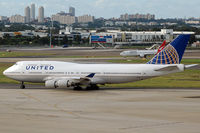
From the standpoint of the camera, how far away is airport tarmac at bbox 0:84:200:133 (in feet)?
95.3

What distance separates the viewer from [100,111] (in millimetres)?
35344

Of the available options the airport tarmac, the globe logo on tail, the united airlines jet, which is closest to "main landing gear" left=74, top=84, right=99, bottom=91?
the united airlines jet

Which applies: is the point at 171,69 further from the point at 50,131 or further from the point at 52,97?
the point at 50,131

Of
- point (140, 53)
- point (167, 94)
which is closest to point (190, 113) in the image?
point (167, 94)

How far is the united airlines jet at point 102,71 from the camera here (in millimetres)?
47969

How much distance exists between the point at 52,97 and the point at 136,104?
9.44 metres

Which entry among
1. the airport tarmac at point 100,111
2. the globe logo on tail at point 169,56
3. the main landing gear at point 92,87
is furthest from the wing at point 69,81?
the globe logo on tail at point 169,56

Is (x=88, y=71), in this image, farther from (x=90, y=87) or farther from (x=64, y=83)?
(x=64, y=83)

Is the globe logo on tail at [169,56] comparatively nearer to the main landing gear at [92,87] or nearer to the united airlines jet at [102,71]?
the united airlines jet at [102,71]

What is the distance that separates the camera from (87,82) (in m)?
48.9

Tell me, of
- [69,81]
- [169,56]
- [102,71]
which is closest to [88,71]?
[102,71]

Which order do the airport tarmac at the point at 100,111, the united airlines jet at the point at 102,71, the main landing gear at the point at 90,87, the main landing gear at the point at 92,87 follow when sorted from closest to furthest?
the airport tarmac at the point at 100,111
the united airlines jet at the point at 102,71
the main landing gear at the point at 90,87
the main landing gear at the point at 92,87

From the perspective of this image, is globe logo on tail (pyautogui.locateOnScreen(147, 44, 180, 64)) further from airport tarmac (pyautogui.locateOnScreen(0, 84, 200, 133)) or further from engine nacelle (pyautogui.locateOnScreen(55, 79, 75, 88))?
engine nacelle (pyautogui.locateOnScreen(55, 79, 75, 88))

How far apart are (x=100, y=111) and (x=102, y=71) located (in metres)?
14.0
